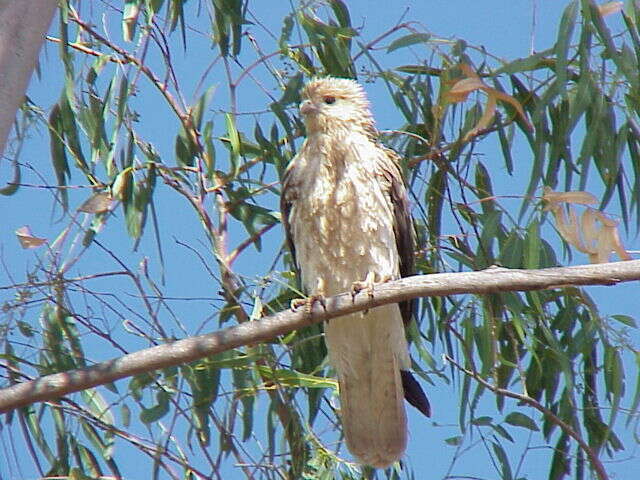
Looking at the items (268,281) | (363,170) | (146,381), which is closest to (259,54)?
(363,170)

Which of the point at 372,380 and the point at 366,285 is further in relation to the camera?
the point at 372,380

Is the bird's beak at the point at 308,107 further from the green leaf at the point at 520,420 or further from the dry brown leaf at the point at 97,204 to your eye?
the green leaf at the point at 520,420

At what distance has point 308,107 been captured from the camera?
166 inches

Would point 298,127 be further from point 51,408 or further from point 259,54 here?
point 51,408

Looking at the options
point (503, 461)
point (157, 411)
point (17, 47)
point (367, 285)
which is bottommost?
point (503, 461)

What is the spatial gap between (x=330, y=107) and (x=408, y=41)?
18.6 inches

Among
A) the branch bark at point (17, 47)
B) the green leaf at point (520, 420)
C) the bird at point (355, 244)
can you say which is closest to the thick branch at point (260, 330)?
the branch bark at point (17, 47)

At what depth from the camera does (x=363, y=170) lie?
4.10 metres

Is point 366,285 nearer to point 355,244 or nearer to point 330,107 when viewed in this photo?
point 355,244

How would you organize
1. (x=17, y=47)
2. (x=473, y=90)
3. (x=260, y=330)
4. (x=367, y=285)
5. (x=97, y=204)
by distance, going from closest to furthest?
(x=17, y=47), (x=260, y=330), (x=473, y=90), (x=367, y=285), (x=97, y=204)

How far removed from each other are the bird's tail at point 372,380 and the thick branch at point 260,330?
42.7 inches

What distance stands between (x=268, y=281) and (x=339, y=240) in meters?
0.45

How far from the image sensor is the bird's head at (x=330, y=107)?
422 centimetres

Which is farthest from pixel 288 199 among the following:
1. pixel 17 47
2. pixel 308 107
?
pixel 17 47
